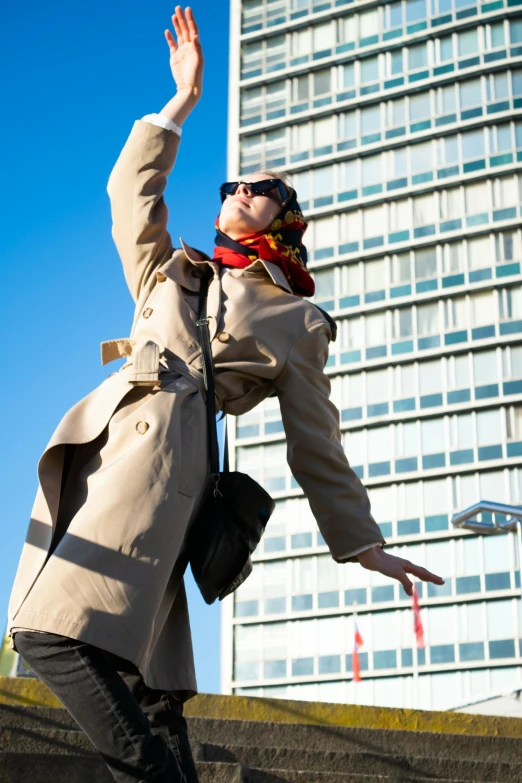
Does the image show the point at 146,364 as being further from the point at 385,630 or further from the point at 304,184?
the point at 304,184

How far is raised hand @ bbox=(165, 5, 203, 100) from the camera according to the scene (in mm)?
3602

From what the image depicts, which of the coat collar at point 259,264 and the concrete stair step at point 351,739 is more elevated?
the coat collar at point 259,264

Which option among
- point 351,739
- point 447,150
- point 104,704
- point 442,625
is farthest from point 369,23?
point 104,704

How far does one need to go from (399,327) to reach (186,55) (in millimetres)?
54784

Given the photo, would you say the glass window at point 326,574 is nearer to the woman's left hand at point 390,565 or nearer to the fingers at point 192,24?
the fingers at point 192,24

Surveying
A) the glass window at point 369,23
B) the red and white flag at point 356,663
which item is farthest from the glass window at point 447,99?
the red and white flag at point 356,663

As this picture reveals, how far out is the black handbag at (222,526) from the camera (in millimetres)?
2926

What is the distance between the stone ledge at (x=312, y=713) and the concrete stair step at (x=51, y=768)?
1.99 m

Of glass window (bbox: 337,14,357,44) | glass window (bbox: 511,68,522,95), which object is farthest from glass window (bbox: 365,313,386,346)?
glass window (bbox: 337,14,357,44)

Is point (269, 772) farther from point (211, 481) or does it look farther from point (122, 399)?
→ point (122, 399)

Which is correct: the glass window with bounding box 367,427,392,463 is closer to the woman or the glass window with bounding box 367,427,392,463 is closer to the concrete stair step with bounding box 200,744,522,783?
the concrete stair step with bounding box 200,744,522,783

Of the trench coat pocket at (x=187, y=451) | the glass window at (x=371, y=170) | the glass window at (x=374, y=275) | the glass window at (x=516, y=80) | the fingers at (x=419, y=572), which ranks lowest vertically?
the fingers at (x=419, y=572)

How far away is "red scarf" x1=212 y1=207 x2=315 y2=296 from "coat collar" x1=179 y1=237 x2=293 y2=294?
45 mm

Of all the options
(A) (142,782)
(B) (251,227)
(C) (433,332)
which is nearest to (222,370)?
(B) (251,227)
